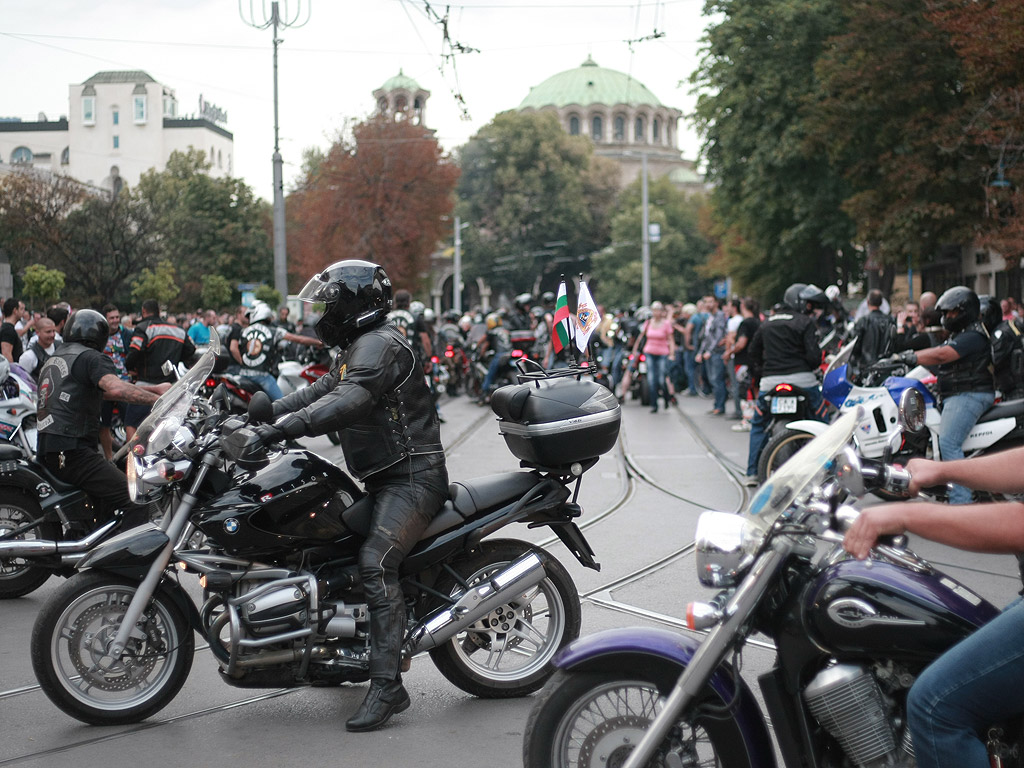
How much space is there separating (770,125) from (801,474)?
29.5 meters

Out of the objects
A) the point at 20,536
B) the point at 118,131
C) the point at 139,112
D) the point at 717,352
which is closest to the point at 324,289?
the point at 20,536

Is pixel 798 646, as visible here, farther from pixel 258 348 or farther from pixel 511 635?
pixel 258 348

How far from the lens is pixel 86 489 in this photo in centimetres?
697

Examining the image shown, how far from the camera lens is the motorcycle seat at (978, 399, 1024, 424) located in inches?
327

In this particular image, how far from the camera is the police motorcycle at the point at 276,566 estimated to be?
4422mm

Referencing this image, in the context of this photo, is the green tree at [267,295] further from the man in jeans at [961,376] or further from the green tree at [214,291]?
the man in jeans at [961,376]

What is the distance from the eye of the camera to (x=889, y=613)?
9.11 feet

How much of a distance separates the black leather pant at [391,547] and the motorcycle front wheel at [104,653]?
0.76 meters

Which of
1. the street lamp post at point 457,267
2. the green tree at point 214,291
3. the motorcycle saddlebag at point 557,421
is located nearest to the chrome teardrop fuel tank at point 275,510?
the motorcycle saddlebag at point 557,421

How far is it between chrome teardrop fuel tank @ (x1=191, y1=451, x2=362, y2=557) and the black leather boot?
23.1 inches

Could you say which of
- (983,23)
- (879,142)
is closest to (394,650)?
(983,23)

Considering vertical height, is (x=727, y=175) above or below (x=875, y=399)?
above

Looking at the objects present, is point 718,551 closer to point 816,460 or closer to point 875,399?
point 816,460

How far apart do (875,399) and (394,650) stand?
5157mm
